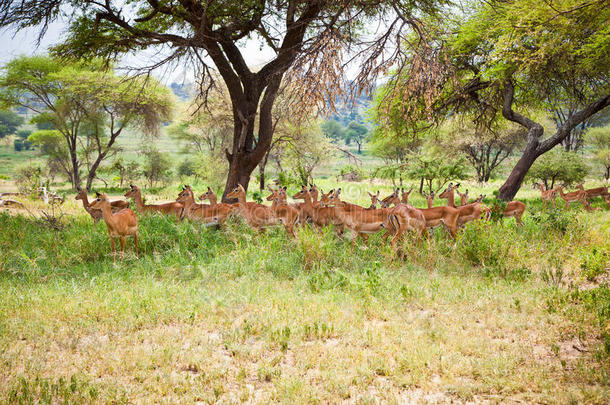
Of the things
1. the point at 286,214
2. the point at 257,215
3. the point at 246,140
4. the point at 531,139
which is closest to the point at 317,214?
the point at 286,214

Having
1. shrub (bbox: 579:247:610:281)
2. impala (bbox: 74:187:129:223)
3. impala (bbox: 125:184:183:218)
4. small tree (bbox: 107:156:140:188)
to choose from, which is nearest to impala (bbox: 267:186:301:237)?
impala (bbox: 125:184:183:218)

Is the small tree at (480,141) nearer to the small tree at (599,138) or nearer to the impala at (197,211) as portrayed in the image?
the small tree at (599,138)

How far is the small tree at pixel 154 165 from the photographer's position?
129ft

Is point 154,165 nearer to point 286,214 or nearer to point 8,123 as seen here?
point 286,214

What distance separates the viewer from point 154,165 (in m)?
39.7

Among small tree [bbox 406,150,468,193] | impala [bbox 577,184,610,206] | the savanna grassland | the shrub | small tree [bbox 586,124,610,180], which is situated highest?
small tree [bbox 586,124,610,180]

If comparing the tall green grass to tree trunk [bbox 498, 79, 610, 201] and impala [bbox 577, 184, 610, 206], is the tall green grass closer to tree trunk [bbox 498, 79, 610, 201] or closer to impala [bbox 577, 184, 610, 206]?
tree trunk [bbox 498, 79, 610, 201]

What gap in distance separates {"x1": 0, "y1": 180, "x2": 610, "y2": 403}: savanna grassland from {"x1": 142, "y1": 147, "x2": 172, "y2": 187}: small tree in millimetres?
34223

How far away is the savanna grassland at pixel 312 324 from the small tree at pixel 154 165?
34.2 meters

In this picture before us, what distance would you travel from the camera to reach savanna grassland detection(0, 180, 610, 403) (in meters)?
3.13

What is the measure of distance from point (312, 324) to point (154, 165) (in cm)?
3898

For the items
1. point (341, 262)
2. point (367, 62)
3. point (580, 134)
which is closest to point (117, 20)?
point (367, 62)

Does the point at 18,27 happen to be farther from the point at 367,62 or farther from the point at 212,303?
the point at 212,303

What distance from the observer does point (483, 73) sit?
41.6 ft
